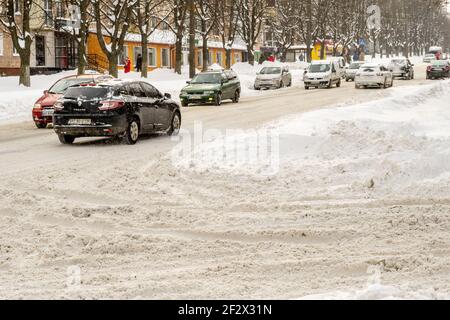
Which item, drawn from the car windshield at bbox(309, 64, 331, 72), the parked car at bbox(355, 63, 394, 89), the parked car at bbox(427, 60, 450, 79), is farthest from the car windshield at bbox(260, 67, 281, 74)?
the parked car at bbox(427, 60, 450, 79)

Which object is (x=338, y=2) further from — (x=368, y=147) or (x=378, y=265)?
(x=378, y=265)

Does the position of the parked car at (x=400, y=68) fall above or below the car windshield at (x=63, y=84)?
above

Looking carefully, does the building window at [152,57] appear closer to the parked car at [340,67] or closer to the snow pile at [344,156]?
the parked car at [340,67]

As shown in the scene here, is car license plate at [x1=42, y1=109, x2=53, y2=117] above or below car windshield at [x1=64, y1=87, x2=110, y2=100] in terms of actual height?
below

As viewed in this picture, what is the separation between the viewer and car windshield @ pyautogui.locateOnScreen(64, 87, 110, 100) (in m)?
16.0

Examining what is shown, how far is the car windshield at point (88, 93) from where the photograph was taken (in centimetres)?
1600

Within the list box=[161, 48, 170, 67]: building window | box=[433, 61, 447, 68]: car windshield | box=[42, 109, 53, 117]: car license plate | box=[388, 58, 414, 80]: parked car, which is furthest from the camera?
box=[161, 48, 170, 67]: building window

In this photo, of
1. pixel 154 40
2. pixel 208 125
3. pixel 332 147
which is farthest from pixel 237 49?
pixel 332 147

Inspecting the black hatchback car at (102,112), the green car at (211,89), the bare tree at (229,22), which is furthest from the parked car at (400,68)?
the black hatchback car at (102,112)

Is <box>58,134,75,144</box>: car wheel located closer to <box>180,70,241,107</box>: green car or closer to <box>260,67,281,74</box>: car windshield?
<box>180,70,241,107</box>: green car

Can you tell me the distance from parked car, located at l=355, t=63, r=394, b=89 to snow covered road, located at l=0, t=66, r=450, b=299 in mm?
25068

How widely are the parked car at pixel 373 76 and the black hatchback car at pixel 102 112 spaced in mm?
24958

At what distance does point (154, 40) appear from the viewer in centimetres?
6712
